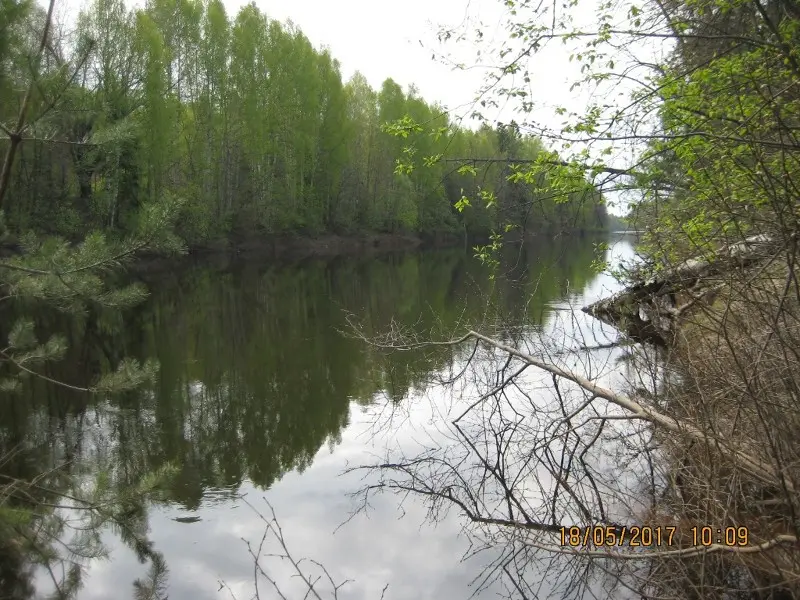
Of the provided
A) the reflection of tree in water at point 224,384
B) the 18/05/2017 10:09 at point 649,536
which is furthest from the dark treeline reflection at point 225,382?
the 18/05/2017 10:09 at point 649,536

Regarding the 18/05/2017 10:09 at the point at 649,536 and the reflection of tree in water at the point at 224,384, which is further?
the reflection of tree in water at the point at 224,384

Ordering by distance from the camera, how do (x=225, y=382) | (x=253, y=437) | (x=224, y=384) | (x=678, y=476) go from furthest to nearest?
(x=225, y=382) → (x=224, y=384) → (x=253, y=437) → (x=678, y=476)

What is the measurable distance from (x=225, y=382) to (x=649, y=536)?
24.4 ft

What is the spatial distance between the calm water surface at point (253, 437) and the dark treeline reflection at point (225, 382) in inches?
1.3

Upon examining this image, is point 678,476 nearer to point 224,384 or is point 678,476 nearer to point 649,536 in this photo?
point 649,536

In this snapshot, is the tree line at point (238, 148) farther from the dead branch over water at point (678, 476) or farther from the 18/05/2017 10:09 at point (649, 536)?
the 18/05/2017 10:09 at point (649, 536)

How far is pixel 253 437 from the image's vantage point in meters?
7.55

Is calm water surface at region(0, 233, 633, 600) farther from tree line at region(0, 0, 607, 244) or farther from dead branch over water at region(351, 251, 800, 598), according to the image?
tree line at region(0, 0, 607, 244)

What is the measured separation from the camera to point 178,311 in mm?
16641

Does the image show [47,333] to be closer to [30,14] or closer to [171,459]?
[171,459]

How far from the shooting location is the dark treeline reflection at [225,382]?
6789 mm

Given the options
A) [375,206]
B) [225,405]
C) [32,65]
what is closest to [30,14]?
[32,65]

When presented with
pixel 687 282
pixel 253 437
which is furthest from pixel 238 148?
pixel 687 282

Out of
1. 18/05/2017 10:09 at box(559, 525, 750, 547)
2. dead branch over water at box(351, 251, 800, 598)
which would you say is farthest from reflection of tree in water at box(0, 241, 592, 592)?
18/05/2017 10:09 at box(559, 525, 750, 547)
